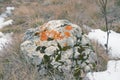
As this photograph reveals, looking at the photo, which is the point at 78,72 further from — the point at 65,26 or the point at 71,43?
the point at 65,26

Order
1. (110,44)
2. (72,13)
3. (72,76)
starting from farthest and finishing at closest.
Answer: (72,13)
(110,44)
(72,76)

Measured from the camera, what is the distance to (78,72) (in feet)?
13.9

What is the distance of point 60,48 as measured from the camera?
4.43m

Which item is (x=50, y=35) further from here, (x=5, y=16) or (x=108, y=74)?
(x=5, y=16)

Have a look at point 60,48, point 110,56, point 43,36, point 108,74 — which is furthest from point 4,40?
point 108,74

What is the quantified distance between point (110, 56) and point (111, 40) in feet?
2.06

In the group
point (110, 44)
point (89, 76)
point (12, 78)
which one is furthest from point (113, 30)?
point (12, 78)

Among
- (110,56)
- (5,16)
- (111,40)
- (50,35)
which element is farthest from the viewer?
(5,16)

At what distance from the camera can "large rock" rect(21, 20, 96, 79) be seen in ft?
14.1

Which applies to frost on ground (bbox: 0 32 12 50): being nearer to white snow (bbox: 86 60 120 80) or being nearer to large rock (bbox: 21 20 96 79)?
large rock (bbox: 21 20 96 79)

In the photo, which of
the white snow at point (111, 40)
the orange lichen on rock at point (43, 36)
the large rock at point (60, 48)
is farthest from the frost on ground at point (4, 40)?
the white snow at point (111, 40)

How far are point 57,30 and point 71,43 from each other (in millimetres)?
336

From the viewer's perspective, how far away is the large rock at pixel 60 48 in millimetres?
4297

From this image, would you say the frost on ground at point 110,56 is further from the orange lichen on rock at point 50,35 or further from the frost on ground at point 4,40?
the frost on ground at point 4,40
